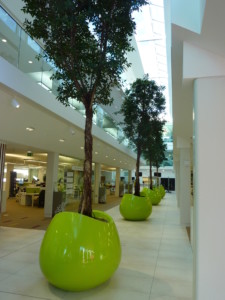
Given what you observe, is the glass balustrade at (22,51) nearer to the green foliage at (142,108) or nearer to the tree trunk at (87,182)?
the tree trunk at (87,182)

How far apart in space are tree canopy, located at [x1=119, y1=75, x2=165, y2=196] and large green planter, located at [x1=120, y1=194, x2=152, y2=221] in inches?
85.1

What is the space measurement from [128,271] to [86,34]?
3948 mm

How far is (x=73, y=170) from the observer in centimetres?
1198

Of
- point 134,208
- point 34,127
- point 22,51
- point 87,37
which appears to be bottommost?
point 134,208

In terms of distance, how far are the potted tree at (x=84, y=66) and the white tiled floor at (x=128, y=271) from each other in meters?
0.26

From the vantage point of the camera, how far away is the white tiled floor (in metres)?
3.33

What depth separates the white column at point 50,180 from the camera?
10398 millimetres

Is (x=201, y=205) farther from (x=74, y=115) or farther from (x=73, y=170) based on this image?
(x=73, y=170)

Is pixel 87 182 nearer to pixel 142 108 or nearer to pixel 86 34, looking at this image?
pixel 86 34

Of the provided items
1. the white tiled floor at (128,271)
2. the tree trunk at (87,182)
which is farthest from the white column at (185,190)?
the tree trunk at (87,182)

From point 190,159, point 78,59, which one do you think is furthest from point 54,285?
point 190,159

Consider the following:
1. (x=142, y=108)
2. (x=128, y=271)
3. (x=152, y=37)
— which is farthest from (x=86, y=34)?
(x=152, y=37)

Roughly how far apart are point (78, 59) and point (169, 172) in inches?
1252

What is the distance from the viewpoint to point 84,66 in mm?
Answer: 4430
